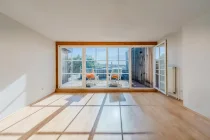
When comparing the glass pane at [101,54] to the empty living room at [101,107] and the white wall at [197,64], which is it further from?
the white wall at [197,64]

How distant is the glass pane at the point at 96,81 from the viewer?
6.89 m

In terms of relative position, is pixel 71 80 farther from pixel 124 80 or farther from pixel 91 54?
pixel 124 80

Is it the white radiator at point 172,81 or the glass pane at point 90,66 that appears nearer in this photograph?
the white radiator at point 172,81

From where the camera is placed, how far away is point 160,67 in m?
6.03

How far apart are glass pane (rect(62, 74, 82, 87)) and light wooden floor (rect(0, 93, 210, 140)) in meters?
2.91

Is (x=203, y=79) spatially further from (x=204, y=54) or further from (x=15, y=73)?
(x=15, y=73)

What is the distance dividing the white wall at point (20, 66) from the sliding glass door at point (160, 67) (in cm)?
437

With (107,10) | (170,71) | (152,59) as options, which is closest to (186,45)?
(170,71)

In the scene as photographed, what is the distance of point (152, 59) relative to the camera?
6.93 m

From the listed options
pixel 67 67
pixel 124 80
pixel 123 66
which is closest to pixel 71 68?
pixel 67 67

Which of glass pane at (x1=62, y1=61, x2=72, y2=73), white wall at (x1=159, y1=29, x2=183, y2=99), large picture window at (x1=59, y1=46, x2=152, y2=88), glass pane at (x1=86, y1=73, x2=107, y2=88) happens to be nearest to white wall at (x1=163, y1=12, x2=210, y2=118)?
white wall at (x1=159, y1=29, x2=183, y2=99)

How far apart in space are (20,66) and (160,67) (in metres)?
4.93

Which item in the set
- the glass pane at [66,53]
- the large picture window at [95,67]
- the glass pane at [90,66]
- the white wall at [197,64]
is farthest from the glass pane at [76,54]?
the white wall at [197,64]

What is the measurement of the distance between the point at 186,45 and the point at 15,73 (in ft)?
14.1
